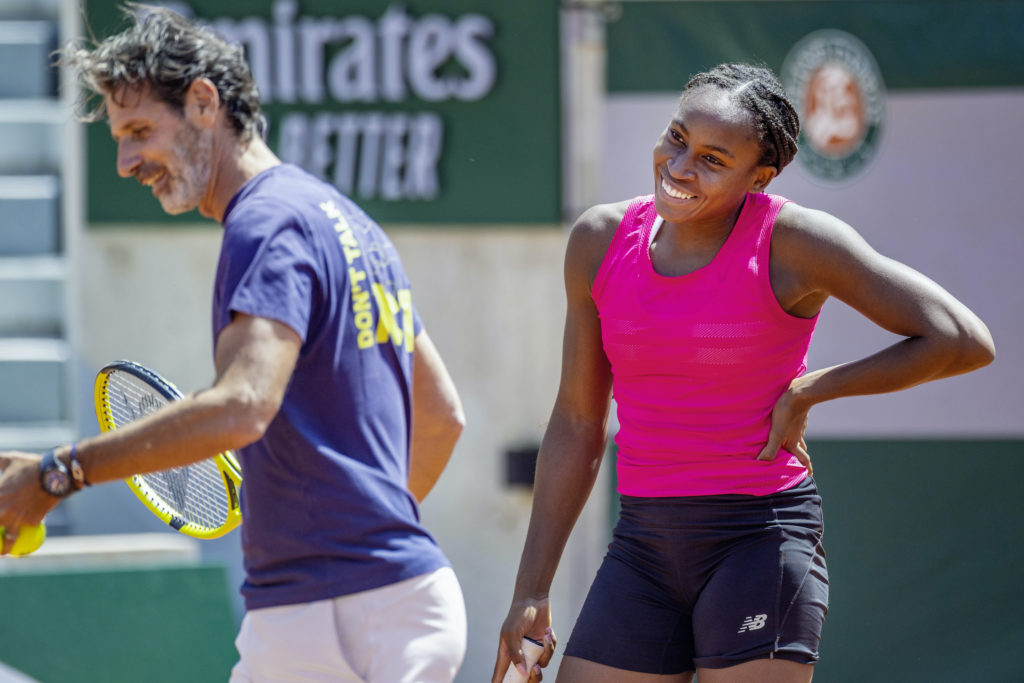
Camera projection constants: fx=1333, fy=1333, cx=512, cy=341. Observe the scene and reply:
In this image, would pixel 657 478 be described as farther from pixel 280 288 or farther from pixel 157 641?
pixel 157 641

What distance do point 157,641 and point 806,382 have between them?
312 centimetres

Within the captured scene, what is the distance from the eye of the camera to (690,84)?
9.41 ft

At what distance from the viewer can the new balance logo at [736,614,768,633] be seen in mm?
2661

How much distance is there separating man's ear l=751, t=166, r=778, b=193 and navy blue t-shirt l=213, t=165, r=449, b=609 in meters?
0.89

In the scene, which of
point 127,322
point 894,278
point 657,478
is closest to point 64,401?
point 127,322

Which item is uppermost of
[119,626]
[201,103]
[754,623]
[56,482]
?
[201,103]

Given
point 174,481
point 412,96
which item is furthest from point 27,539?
point 412,96

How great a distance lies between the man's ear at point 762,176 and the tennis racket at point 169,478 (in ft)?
4.19

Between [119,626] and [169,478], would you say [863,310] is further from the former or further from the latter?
[119,626]

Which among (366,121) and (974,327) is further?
(366,121)

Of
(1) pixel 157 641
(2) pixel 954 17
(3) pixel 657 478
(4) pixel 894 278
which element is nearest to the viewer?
(4) pixel 894 278

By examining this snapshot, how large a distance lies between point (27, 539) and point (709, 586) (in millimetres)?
1334

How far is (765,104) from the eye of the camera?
2766 mm

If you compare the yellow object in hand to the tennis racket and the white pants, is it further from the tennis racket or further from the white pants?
the tennis racket
